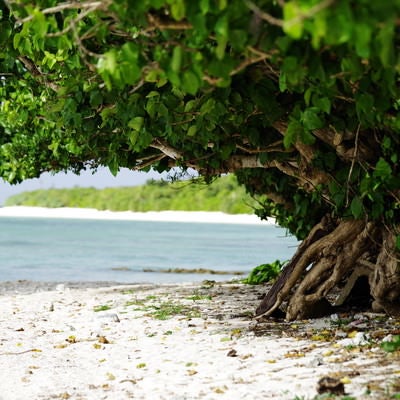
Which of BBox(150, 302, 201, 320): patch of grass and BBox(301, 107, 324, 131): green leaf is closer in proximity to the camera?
A: BBox(301, 107, 324, 131): green leaf

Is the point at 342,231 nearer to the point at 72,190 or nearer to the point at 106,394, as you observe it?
the point at 106,394

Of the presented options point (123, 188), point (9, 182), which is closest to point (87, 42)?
point (9, 182)

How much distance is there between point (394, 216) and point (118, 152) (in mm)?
3140

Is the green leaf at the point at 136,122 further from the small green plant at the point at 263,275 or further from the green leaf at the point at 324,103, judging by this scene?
the small green plant at the point at 263,275

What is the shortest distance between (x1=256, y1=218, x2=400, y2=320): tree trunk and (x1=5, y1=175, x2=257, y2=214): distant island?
59.1m

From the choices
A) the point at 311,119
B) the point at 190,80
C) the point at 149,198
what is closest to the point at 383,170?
the point at 311,119

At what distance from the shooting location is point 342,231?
27.6ft

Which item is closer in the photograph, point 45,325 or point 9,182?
point 45,325

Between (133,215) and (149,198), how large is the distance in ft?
31.4

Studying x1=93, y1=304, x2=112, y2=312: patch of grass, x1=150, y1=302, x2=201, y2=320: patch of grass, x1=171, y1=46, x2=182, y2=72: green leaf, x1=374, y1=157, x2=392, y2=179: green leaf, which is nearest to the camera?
x1=171, y1=46, x2=182, y2=72: green leaf

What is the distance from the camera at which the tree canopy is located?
3.72 m

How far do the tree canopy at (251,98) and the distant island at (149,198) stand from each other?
59144 millimetres

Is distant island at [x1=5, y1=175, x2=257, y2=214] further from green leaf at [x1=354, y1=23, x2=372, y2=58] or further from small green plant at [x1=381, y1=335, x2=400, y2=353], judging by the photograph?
green leaf at [x1=354, y1=23, x2=372, y2=58]

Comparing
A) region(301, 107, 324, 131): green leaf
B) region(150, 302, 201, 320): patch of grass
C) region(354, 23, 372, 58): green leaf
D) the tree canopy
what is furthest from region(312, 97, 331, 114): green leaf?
region(150, 302, 201, 320): patch of grass
